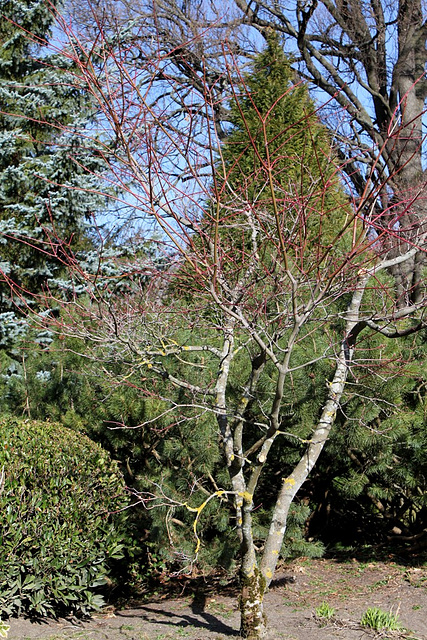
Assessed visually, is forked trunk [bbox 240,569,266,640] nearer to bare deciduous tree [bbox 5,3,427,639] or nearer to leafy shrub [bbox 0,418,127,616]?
bare deciduous tree [bbox 5,3,427,639]

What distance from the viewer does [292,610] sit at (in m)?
4.30

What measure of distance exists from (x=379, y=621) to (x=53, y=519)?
2.19 m

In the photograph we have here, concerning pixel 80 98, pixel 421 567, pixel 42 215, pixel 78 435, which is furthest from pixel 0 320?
pixel 421 567

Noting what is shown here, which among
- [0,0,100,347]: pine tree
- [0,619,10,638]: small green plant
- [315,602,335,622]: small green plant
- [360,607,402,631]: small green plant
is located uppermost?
[0,0,100,347]: pine tree

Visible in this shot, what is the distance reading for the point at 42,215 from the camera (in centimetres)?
854

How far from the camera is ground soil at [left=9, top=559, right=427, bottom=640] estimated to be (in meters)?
3.81

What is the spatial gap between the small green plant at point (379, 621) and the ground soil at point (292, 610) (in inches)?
1.4

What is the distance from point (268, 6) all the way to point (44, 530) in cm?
1090

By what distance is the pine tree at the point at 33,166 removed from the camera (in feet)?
27.8

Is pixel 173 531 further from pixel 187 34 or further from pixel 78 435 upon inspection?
pixel 187 34

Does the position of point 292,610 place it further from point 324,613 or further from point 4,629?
point 4,629

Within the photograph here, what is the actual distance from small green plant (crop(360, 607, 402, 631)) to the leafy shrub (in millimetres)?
1805

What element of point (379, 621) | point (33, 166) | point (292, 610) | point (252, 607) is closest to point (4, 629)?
point (252, 607)

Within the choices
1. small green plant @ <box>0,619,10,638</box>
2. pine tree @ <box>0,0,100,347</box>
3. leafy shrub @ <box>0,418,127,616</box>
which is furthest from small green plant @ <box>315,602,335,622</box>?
pine tree @ <box>0,0,100,347</box>
